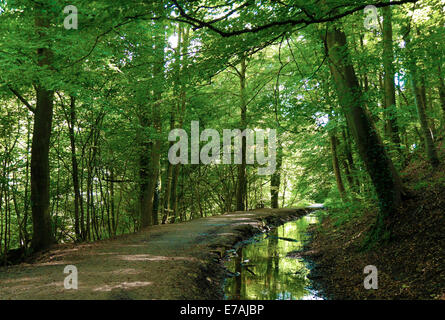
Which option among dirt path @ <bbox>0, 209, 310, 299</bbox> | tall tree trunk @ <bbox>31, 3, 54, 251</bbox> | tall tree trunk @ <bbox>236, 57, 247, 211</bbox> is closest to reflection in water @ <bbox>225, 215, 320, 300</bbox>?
dirt path @ <bbox>0, 209, 310, 299</bbox>

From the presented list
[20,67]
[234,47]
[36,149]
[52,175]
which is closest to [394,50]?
[234,47]

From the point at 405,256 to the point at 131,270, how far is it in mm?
5349

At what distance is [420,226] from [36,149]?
9.83m

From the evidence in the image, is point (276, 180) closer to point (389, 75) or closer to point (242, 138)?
point (242, 138)

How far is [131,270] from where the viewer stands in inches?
219

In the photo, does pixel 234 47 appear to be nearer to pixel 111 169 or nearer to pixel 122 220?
pixel 111 169

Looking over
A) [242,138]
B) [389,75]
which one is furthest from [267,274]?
[242,138]

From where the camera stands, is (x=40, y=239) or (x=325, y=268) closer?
(x=325, y=268)

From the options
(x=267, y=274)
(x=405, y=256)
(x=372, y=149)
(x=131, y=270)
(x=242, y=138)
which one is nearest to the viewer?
(x=405, y=256)

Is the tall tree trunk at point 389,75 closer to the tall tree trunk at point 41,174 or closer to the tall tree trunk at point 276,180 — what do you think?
the tall tree trunk at point 41,174

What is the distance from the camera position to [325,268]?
691 centimetres

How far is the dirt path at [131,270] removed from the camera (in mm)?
4395

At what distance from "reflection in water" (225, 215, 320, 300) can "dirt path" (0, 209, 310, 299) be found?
1.36ft

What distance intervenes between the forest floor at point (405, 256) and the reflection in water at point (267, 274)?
0.46m
